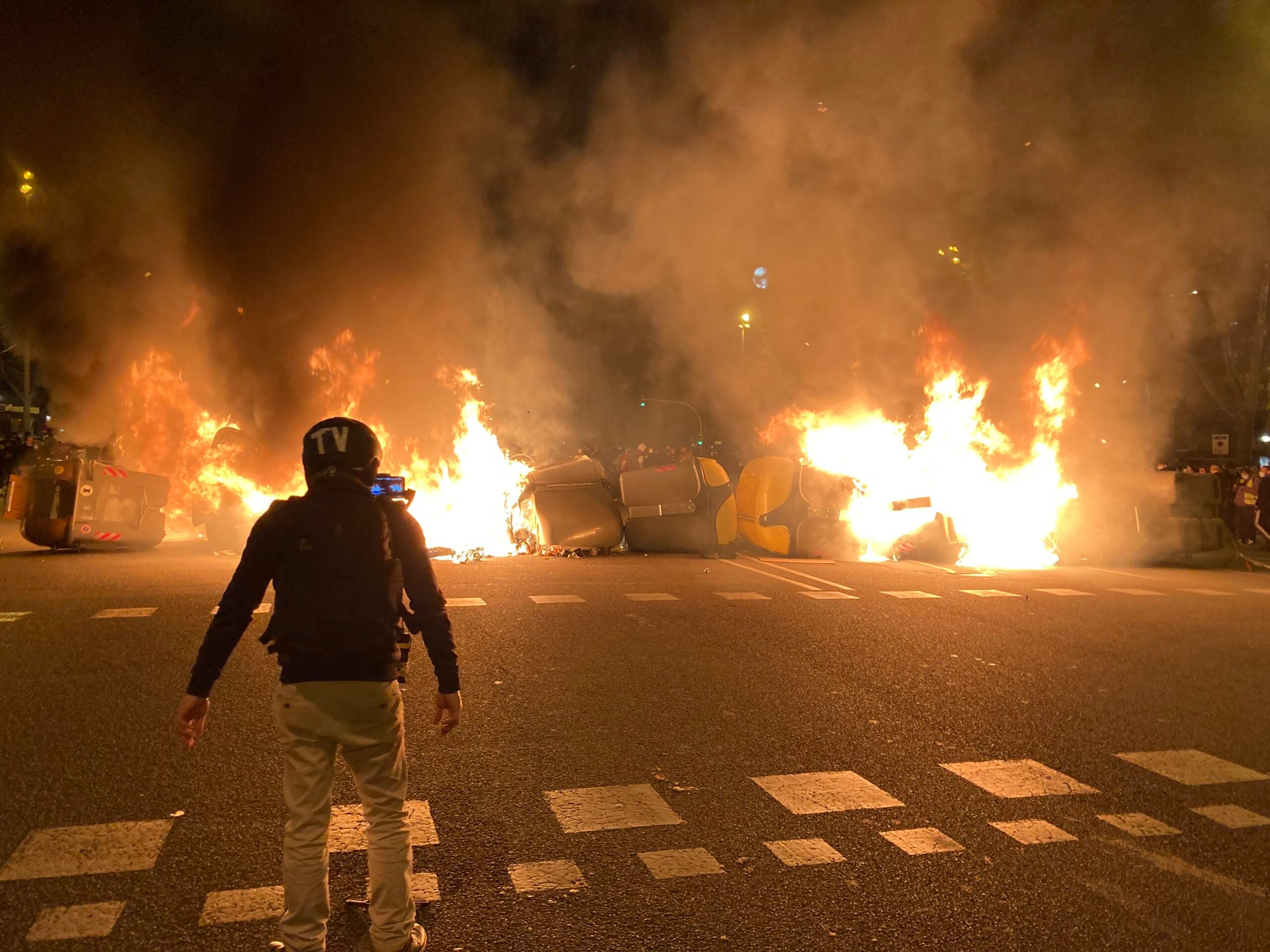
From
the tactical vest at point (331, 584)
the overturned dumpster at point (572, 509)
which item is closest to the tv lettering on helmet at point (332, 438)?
the tactical vest at point (331, 584)

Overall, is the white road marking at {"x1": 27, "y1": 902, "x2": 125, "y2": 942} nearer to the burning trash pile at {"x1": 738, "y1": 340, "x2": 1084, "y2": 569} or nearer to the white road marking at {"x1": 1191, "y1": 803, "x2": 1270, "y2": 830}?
the white road marking at {"x1": 1191, "y1": 803, "x2": 1270, "y2": 830}

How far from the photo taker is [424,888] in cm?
347

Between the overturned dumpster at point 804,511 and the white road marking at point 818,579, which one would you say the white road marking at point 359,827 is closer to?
the white road marking at point 818,579

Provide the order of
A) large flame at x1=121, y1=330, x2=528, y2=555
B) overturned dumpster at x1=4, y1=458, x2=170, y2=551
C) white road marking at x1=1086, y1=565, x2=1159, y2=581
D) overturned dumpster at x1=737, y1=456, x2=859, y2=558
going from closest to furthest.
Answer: white road marking at x1=1086, y1=565, x2=1159, y2=581 → overturned dumpster at x1=4, y1=458, x2=170, y2=551 → overturned dumpster at x1=737, y1=456, x2=859, y2=558 → large flame at x1=121, y1=330, x2=528, y2=555

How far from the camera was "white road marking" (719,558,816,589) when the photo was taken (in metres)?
11.9

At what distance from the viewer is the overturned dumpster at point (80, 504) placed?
1364cm

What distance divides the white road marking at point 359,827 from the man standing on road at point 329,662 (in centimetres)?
76

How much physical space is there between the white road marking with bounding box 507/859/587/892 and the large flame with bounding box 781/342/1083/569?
12.7 meters

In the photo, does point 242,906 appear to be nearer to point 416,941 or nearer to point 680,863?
point 416,941

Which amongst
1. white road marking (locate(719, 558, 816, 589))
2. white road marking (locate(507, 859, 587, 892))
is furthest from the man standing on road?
white road marking (locate(719, 558, 816, 589))

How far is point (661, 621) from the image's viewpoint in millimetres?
9047

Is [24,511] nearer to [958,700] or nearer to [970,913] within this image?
[958,700]

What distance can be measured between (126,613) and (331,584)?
6.91 m

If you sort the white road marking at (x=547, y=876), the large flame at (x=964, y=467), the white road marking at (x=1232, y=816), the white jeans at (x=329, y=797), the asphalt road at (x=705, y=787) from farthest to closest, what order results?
the large flame at (x=964, y=467), the white road marking at (x=1232, y=816), the white road marking at (x=547, y=876), the asphalt road at (x=705, y=787), the white jeans at (x=329, y=797)
